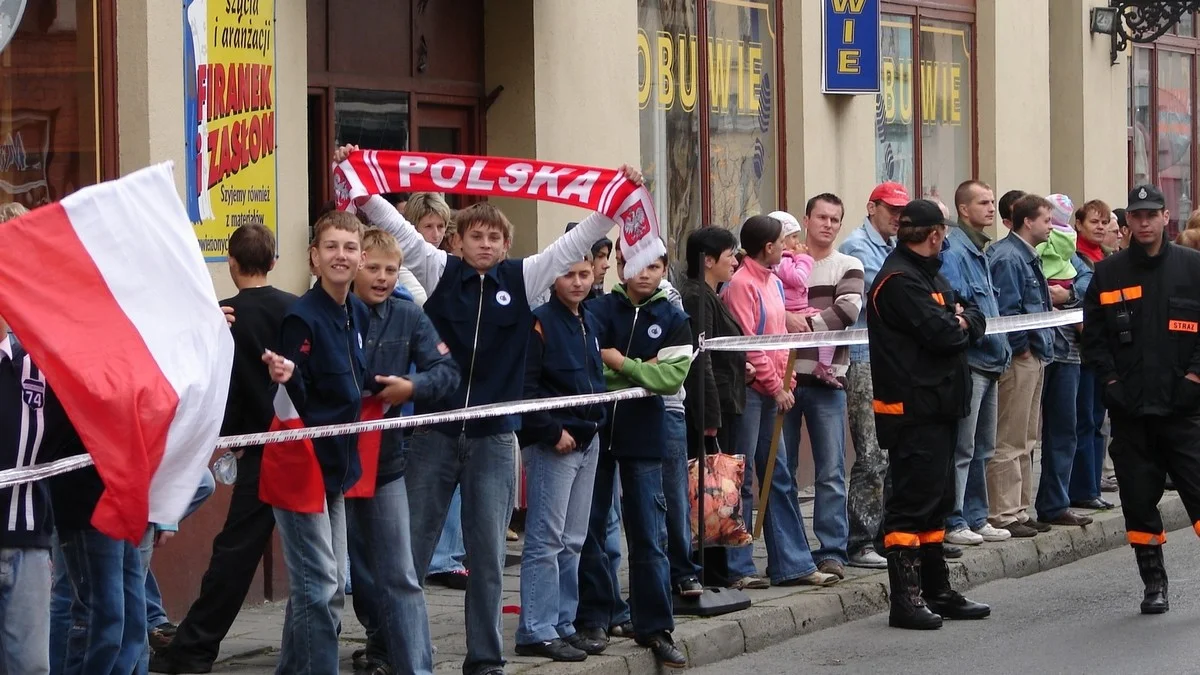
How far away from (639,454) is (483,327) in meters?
1.11

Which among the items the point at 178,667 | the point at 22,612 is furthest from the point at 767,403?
the point at 22,612

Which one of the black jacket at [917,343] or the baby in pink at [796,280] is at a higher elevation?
the baby in pink at [796,280]

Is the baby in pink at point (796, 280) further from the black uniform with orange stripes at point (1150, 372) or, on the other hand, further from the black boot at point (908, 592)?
the black boot at point (908, 592)

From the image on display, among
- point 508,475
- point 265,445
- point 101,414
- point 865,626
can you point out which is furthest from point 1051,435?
point 101,414

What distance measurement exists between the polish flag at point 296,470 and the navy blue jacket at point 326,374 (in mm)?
29

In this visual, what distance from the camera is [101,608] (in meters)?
6.46

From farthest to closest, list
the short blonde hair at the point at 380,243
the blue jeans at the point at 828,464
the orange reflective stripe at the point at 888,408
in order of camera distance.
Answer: the blue jeans at the point at 828,464 < the orange reflective stripe at the point at 888,408 < the short blonde hair at the point at 380,243

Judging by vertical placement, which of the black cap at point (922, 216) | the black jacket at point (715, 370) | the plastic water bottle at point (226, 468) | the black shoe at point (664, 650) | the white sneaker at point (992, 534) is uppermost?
the black cap at point (922, 216)

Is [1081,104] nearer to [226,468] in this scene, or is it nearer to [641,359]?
[641,359]

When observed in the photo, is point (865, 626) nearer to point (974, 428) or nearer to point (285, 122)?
point (974, 428)

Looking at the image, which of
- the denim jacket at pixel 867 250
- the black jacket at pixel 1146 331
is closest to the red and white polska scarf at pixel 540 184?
the black jacket at pixel 1146 331

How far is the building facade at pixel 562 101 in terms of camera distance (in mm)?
9516

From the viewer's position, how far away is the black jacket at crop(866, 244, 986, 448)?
9.11 metres

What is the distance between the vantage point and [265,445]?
6957 millimetres
